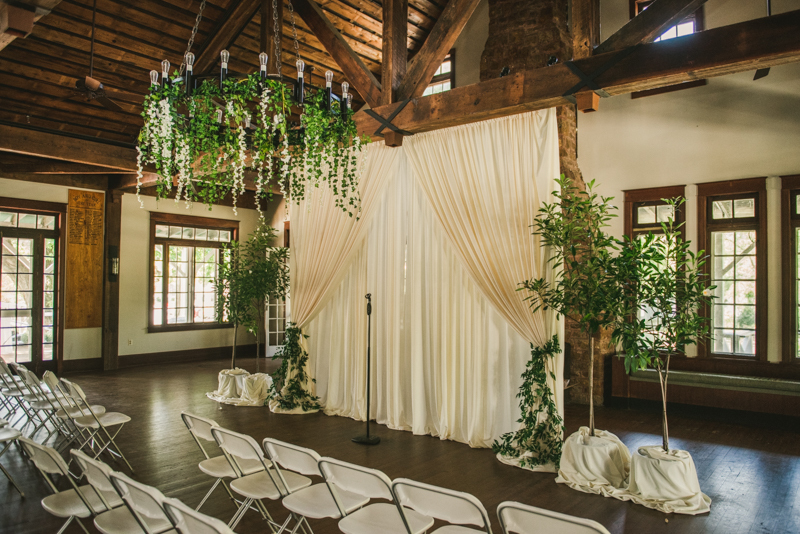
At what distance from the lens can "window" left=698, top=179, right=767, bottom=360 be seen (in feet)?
22.4

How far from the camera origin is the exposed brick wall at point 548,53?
6.94 metres

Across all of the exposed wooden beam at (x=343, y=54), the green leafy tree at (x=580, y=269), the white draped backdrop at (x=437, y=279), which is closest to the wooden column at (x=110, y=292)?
the white draped backdrop at (x=437, y=279)

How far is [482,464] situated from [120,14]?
6855mm

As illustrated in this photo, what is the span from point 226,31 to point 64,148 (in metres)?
2.81

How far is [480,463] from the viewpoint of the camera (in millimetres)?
4922

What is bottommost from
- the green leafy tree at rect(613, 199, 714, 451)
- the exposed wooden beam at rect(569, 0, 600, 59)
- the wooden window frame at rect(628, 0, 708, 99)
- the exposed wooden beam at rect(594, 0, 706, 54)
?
the green leafy tree at rect(613, 199, 714, 451)

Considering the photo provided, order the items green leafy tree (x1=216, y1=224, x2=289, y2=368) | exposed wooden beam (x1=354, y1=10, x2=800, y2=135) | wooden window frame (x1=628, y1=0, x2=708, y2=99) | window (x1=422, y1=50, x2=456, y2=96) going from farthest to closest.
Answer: window (x1=422, y1=50, x2=456, y2=96), green leafy tree (x1=216, y1=224, x2=289, y2=368), wooden window frame (x1=628, y1=0, x2=708, y2=99), exposed wooden beam (x1=354, y1=10, x2=800, y2=135)

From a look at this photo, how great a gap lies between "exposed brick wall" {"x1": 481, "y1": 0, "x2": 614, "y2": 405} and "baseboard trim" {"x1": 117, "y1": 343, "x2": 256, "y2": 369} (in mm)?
7303

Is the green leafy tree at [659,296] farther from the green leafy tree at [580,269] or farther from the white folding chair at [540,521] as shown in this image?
the white folding chair at [540,521]

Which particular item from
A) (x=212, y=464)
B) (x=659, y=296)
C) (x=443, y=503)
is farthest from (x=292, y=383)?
(x=443, y=503)

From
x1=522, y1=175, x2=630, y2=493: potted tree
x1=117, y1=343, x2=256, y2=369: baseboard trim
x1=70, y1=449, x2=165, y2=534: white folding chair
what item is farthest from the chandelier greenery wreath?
x1=117, y1=343, x2=256, y2=369: baseboard trim

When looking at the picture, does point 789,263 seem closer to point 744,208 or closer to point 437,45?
point 744,208

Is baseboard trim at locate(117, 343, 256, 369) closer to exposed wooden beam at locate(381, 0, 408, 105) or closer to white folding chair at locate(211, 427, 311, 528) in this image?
exposed wooden beam at locate(381, 0, 408, 105)

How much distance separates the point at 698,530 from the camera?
359 centimetres
